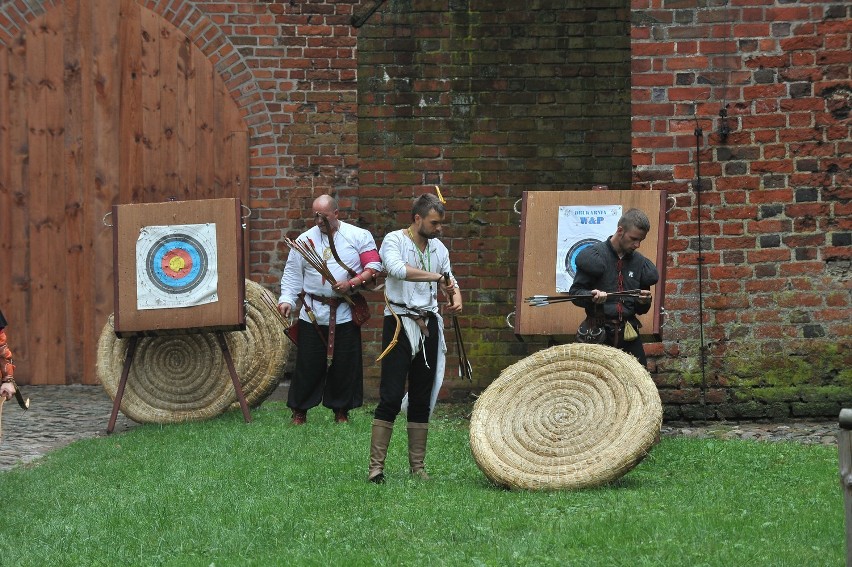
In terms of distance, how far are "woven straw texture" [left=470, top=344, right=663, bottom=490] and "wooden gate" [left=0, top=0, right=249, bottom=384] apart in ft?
20.2

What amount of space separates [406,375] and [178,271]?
3889 millimetres

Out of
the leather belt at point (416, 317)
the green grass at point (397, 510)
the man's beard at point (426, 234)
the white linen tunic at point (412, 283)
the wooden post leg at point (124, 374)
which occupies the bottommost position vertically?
the green grass at point (397, 510)

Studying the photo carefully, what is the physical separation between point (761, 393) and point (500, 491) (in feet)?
13.3

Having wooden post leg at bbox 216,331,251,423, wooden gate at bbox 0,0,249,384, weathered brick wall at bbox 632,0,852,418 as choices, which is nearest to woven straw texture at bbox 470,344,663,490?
weathered brick wall at bbox 632,0,852,418

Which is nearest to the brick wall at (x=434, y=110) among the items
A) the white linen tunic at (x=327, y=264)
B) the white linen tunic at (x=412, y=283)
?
the white linen tunic at (x=327, y=264)

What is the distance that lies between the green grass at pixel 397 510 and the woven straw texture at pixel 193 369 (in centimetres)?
173

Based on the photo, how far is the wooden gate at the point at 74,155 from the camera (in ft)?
46.6

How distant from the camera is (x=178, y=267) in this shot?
12.3 m

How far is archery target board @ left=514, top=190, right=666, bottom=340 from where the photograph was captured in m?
10.8

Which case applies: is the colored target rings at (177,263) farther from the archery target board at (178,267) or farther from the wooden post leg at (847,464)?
the wooden post leg at (847,464)

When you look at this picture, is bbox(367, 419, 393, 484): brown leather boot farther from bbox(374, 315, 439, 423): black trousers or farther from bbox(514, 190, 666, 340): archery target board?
bbox(514, 190, 666, 340): archery target board

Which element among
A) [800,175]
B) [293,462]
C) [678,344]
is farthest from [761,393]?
[293,462]

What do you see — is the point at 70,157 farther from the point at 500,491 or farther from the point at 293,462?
the point at 500,491

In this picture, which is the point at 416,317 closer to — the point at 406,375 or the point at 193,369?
the point at 406,375
